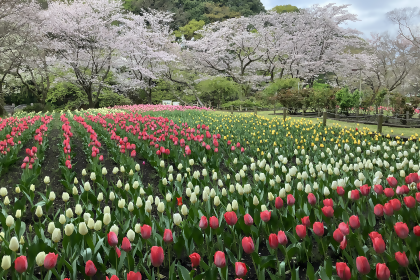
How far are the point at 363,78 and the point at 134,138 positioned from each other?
1107 inches

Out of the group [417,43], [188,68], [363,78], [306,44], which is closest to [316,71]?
[306,44]

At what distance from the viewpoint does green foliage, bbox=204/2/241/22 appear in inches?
1364

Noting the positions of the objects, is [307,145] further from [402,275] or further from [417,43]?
[417,43]

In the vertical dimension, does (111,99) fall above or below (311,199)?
above

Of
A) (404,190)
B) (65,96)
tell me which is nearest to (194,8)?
(65,96)

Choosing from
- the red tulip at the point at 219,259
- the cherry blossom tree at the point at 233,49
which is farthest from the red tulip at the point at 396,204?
the cherry blossom tree at the point at 233,49

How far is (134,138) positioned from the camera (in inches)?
229

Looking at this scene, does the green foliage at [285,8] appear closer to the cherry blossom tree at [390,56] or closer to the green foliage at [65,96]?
the cherry blossom tree at [390,56]

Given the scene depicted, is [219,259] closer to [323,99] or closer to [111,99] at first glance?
[323,99]

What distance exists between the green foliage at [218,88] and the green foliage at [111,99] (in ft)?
22.5

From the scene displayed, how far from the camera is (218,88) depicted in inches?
971

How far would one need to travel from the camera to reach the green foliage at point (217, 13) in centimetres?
3466

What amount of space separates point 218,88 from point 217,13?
16.5 meters

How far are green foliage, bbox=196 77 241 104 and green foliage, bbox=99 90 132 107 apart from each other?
687 cm
